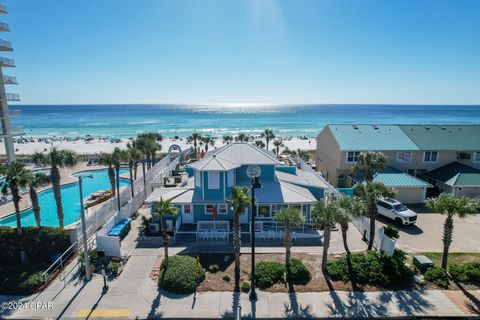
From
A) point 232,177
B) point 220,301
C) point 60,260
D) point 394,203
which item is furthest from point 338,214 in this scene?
point 60,260

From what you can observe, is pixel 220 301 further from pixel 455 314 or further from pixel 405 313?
pixel 455 314

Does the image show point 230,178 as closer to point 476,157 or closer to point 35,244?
point 35,244

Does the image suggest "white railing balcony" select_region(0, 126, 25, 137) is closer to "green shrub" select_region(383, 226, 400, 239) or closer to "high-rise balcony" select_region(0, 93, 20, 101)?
"high-rise balcony" select_region(0, 93, 20, 101)

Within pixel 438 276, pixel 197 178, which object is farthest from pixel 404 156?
pixel 197 178

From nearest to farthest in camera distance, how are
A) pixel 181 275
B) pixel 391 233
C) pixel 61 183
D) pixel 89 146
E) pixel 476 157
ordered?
pixel 181 275 < pixel 391 233 < pixel 476 157 < pixel 61 183 < pixel 89 146

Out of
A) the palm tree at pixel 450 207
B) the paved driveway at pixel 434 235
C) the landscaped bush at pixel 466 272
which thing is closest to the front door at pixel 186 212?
the paved driveway at pixel 434 235
